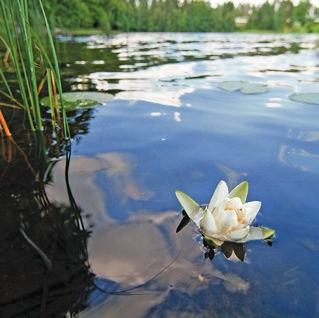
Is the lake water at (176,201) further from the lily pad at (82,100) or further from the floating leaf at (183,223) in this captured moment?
the lily pad at (82,100)

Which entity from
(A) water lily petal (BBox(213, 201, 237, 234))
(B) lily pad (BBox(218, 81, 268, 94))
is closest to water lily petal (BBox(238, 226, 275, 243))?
(A) water lily petal (BBox(213, 201, 237, 234))

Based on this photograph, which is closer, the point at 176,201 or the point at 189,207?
the point at 189,207

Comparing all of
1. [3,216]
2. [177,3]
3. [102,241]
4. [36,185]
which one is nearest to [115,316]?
[102,241]

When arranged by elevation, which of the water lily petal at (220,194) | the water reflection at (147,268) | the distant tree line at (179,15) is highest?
the distant tree line at (179,15)

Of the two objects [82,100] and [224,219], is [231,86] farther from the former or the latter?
[224,219]

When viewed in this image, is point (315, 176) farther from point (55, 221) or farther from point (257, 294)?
point (55, 221)

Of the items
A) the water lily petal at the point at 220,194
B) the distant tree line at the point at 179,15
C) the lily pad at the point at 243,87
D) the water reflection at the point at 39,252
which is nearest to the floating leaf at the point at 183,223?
the water lily petal at the point at 220,194

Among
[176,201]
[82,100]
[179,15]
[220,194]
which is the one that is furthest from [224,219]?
[179,15]

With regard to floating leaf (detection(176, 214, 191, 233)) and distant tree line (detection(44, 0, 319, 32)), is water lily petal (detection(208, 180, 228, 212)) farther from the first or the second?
distant tree line (detection(44, 0, 319, 32))
